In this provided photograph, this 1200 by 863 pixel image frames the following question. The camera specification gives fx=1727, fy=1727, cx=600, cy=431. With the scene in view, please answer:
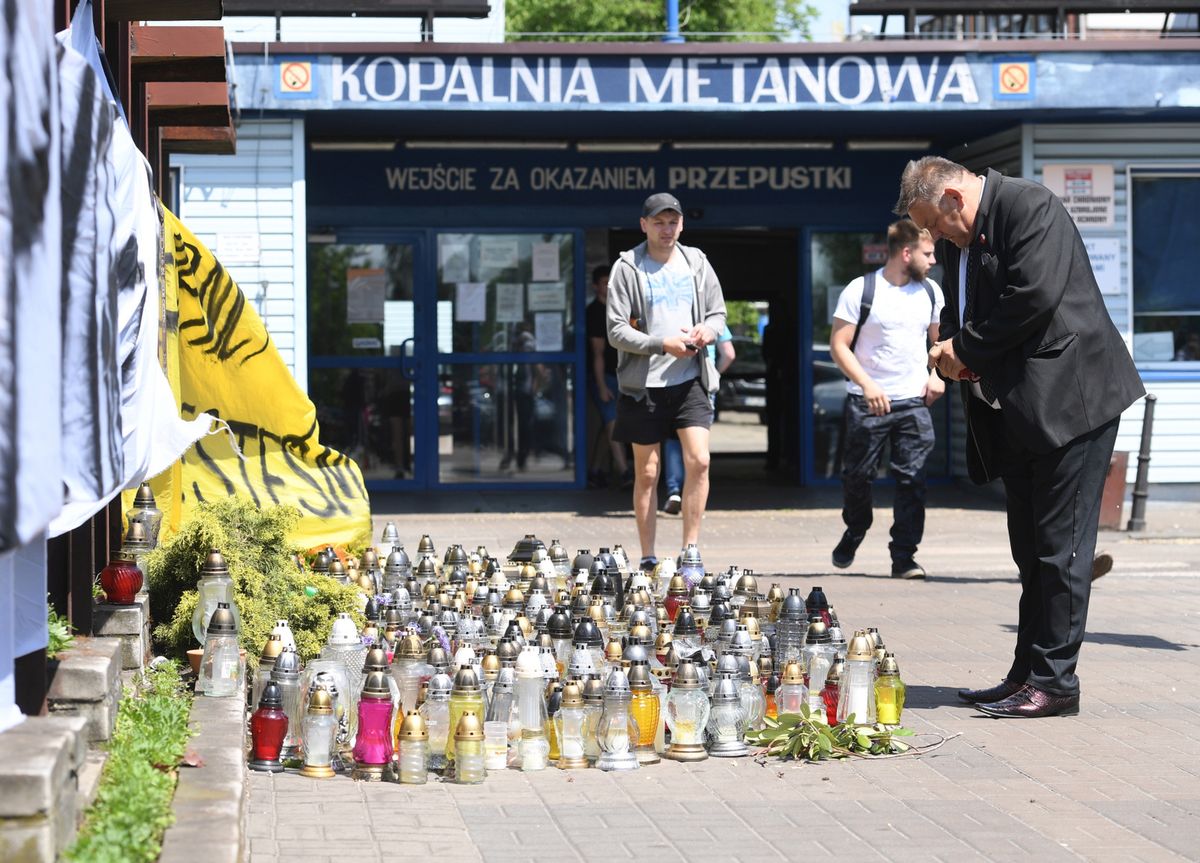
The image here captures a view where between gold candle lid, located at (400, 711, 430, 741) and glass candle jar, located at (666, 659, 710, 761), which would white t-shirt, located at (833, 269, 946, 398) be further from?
gold candle lid, located at (400, 711, 430, 741)

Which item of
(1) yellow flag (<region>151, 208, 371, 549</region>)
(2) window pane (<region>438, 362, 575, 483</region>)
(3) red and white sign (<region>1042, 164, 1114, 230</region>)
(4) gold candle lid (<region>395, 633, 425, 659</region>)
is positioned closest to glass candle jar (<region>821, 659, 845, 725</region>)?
(4) gold candle lid (<region>395, 633, 425, 659</region>)

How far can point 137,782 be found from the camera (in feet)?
12.9

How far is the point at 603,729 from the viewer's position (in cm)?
557

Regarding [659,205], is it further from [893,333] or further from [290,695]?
[290,695]

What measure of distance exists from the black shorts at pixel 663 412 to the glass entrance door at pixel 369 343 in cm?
685

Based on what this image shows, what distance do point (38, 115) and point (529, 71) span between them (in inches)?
441

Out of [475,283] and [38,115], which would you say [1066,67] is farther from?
[38,115]

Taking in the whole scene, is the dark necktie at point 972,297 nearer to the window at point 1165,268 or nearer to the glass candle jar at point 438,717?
the glass candle jar at point 438,717

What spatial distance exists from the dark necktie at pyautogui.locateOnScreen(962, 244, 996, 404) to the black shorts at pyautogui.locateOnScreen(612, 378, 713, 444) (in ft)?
10.1

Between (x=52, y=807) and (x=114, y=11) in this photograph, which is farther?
(x=114, y=11)

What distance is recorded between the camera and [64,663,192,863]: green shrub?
11.5 ft

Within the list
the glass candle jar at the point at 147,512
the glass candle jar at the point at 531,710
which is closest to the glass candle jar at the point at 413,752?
the glass candle jar at the point at 531,710

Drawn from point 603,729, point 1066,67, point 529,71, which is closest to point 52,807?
point 603,729

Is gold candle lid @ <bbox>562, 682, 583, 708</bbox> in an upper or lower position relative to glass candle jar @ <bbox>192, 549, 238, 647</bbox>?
lower
